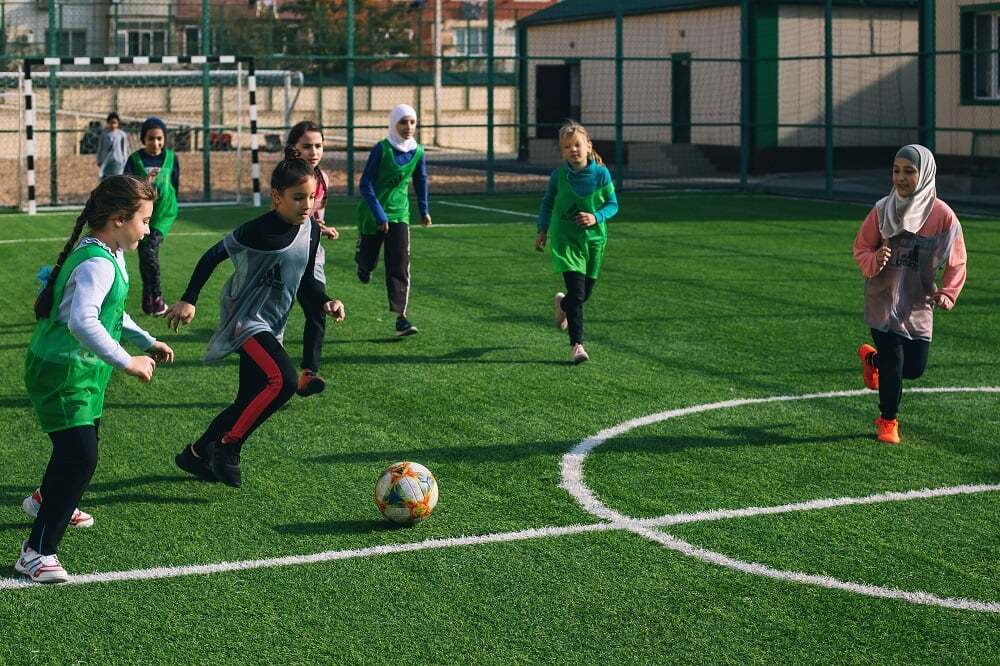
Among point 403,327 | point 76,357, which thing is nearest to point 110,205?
point 76,357

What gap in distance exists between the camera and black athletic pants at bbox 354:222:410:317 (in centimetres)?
1172

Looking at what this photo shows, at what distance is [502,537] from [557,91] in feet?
109

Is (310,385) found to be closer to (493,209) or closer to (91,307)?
(91,307)

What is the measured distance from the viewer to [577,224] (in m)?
10.6

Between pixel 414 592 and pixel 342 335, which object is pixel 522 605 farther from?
pixel 342 335

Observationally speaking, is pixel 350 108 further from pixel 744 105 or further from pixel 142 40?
pixel 744 105

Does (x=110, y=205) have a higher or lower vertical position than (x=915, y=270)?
higher

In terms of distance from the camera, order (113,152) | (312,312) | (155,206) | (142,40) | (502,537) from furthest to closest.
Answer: (142,40) < (113,152) < (155,206) < (312,312) < (502,537)

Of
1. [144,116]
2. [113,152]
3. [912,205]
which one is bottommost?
[912,205]

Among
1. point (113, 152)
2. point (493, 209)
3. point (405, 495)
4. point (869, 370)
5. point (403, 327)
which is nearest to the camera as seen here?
point (405, 495)

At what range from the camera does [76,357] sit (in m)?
5.75

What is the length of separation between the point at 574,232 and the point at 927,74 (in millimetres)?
15695

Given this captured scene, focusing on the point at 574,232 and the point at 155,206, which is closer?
the point at 574,232

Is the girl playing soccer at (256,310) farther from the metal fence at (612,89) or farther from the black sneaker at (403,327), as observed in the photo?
the metal fence at (612,89)
